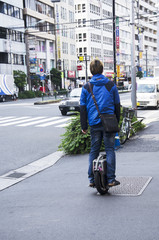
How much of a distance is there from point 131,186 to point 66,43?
75.0 metres

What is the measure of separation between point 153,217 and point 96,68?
81.7 inches

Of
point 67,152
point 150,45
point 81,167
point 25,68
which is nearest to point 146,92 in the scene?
point 67,152

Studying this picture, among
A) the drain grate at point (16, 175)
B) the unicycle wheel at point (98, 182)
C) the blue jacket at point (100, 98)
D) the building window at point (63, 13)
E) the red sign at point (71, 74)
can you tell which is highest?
the building window at point (63, 13)

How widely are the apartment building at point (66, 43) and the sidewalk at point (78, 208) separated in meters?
66.4

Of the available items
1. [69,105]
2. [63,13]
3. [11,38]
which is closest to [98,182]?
[69,105]

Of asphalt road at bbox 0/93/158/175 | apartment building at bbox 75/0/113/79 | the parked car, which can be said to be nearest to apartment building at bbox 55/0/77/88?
apartment building at bbox 75/0/113/79

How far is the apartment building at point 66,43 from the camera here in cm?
7512

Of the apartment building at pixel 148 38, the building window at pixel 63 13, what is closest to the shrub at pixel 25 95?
the building window at pixel 63 13

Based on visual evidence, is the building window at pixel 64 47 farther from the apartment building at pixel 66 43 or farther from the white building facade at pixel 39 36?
the white building facade at pixel 39 36

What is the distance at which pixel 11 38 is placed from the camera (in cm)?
5888

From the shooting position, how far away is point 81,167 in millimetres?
8086

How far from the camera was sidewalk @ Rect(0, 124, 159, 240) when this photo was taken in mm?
4082

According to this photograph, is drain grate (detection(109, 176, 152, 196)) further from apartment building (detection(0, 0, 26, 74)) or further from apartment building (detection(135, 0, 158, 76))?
apartment building (detection(135, 0, 158, 76))

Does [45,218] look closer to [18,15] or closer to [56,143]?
[56,143]
